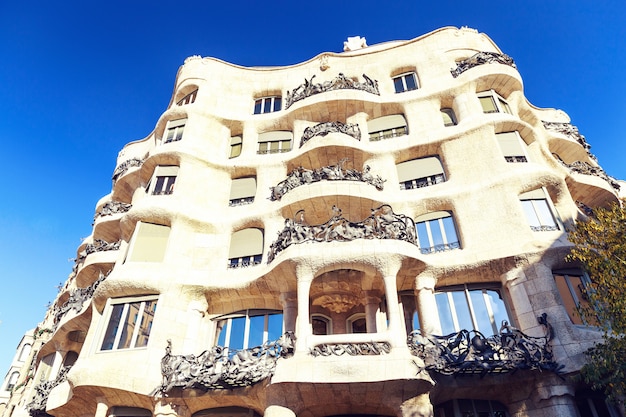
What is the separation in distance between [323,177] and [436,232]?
501 centimetres

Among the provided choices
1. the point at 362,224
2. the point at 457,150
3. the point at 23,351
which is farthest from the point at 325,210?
the point at 23,351

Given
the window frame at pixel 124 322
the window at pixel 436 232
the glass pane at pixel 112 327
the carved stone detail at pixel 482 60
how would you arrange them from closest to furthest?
the window frame at pixel 124 322
the glass pane at pixel 112 327
the window at pixel 436 232
the carved stone detail at pixel 482 60

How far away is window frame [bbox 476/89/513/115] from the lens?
18578mm

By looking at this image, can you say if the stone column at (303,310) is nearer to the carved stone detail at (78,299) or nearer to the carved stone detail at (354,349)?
the carved stone detail at (354,349)

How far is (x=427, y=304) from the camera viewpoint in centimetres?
1420

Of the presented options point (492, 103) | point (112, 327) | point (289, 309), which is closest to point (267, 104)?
point (492, 103)

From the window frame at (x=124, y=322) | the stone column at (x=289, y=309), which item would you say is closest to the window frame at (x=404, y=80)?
the stone column at (x=289, y=309)

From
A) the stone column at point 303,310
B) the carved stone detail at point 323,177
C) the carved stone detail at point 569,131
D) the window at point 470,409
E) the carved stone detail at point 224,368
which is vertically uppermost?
the carved stone detail at point 569,131

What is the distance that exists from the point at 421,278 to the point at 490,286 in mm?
2510

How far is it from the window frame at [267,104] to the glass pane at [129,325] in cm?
1199

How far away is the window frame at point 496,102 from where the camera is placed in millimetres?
18578

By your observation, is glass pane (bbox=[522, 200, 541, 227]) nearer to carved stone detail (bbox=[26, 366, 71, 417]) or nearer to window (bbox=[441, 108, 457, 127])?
window (bbox=[441, 108, 457, 127])

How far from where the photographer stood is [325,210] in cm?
1702

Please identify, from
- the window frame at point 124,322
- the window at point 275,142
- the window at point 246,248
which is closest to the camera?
the window frame at point 124,322
